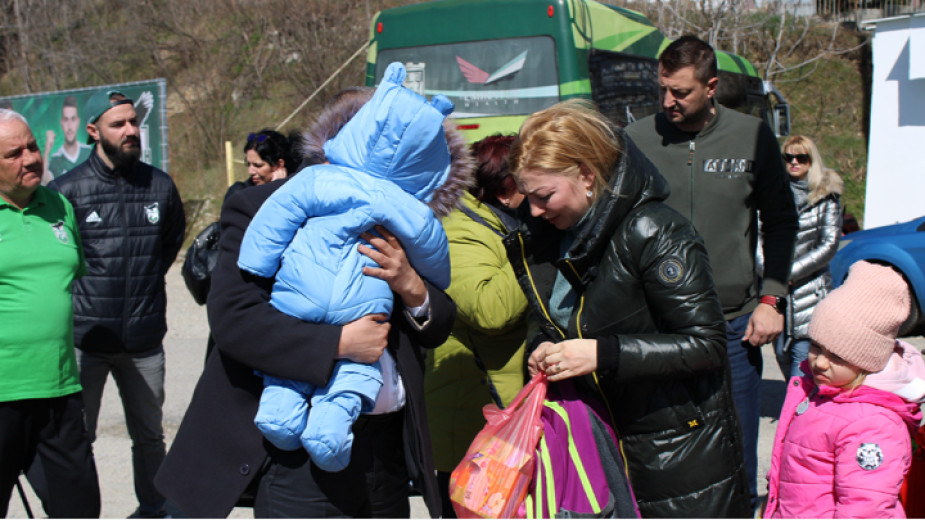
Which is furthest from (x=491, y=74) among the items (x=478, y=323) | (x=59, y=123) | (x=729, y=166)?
(x=59, y=123)

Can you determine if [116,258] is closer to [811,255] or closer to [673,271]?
[673,271]

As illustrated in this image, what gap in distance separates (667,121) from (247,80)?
18816 millimetres

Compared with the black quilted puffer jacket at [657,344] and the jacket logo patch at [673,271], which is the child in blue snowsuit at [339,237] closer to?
the black quilted puffer jacket at [657,344]

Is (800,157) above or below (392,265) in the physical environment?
below

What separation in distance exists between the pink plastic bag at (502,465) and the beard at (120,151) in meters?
3.00

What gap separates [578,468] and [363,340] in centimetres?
73

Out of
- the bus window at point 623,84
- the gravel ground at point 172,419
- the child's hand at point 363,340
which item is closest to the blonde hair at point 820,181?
the gravel ground at point 172,419

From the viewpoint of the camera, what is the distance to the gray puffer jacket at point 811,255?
16.6 feet

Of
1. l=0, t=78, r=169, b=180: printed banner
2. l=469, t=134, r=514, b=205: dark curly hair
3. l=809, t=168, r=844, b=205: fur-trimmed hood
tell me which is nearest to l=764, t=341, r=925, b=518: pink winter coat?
l=469, t=134, r=514, b=205: dark curly hair

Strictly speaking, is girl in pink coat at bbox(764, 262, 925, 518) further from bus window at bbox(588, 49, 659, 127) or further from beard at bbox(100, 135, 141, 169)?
bus window at bbox(588, 49, 659, 127)

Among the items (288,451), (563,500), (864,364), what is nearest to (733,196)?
(864,364)

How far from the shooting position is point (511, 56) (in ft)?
25.6

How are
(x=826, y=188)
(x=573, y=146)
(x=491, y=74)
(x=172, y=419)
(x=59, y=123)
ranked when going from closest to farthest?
1. (x=573, y=146)
2. (x=826, y=188)
3. (x=172, y=419)
4. (x=491, y=74)
5. (x=59, y=123)

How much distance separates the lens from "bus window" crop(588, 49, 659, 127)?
790cm
